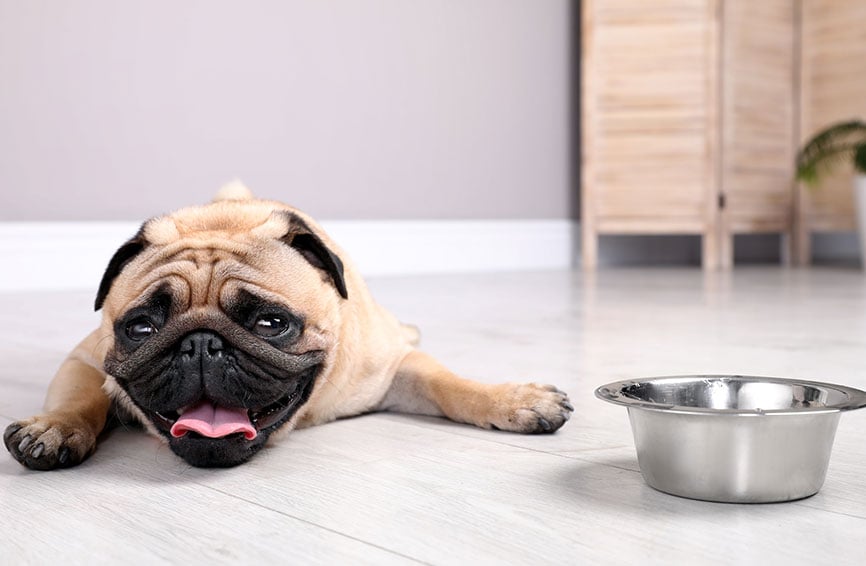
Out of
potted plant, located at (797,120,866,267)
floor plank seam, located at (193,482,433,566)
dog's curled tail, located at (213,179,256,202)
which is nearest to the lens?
floor plank seam, located at (193,482,433,566)

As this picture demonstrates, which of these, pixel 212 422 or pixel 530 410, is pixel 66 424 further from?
pixel 530 410

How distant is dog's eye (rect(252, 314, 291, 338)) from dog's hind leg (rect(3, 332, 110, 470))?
28cm

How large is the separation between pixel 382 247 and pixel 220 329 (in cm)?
356

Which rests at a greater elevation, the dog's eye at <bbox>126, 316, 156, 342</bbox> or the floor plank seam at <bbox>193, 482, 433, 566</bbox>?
the dog's eye at <bbox>126, 316, 156, 342</bbox>

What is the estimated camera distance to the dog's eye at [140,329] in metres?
1.19

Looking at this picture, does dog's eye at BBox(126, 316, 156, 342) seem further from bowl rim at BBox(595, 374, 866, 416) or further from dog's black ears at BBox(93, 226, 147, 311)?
bowl rim at BBox(595, 374, 866, 416)

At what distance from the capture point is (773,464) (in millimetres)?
999

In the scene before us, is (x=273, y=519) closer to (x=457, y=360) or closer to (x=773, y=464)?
(x=773, y=464)

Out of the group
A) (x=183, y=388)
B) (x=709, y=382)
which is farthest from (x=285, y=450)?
(x=709, y=382)

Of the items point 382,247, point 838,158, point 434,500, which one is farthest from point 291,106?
point 434,500

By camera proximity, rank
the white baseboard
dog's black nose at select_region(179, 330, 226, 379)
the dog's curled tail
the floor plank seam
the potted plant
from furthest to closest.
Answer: the potted plant → the white baseboard → the dog's curled tail → dog's black nose at select_region(179, 330, 226, 379) → the floor plank seam

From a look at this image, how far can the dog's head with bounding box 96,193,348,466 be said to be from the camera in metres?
1.15

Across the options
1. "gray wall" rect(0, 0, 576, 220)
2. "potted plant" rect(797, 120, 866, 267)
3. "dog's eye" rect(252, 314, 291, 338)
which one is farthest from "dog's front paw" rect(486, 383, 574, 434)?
"potted plant" rect(797, 120, 866, 267)

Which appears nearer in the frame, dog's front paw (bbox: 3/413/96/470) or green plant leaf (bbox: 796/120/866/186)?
dog's front paw (bbox: 3/413/96/470)
